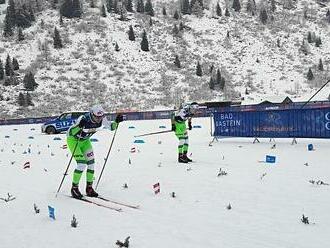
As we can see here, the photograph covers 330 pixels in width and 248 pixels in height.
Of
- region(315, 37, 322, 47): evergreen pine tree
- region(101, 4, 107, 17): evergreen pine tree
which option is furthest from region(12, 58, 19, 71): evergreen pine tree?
region(315, 37, 322, 47): evergreen pine tree

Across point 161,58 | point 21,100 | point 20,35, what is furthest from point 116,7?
point 21,100

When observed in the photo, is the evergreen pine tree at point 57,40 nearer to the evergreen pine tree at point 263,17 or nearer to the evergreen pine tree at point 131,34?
the evergreen pine tree at point 131,34

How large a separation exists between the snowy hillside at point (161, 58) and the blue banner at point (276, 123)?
49.1 meters

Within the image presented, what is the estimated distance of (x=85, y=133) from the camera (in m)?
8.21

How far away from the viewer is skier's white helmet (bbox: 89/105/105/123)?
8039mm

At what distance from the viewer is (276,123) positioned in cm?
1759

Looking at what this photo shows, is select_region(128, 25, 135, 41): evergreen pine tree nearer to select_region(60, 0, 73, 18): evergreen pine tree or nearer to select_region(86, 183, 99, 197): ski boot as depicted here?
select_region(60, 0, 73, 18): evergreen pine tree

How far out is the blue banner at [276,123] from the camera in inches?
634

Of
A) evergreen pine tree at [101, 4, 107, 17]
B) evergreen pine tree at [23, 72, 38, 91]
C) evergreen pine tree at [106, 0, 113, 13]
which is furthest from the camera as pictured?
evergreen pine tree at [106, 0, 113, 13]

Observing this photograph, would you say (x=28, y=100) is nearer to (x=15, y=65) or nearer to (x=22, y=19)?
(x=15, y=65)

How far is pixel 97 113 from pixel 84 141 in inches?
28.5

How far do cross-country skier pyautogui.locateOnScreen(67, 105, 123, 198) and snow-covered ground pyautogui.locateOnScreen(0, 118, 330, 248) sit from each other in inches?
17.6

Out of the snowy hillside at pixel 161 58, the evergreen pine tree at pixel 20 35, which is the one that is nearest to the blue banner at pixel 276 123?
the snowy hillside at pixel 161 58

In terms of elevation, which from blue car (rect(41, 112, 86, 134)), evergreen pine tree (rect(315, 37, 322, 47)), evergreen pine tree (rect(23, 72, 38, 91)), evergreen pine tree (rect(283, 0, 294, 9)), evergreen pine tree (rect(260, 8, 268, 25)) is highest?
evergreen pine tree (rect(283, 0, 294, 9))
